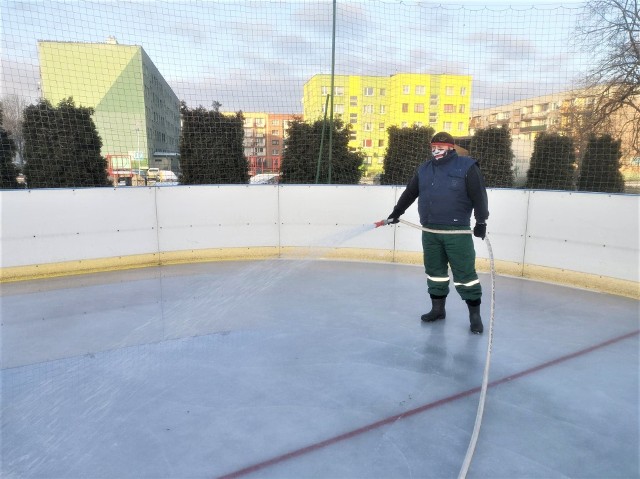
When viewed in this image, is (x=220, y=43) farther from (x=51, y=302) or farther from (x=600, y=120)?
(x=600, y=120)

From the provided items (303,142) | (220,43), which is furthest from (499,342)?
(220,43)

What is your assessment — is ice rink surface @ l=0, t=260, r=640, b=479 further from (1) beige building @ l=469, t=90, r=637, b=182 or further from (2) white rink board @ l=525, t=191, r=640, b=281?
(1) beige building @ l=469, t=90, r=637, b=182

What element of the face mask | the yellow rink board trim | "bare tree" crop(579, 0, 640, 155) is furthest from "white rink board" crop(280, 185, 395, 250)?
"bare tree" crop(579, 0, 640, 155)

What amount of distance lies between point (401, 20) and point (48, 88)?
189 inches

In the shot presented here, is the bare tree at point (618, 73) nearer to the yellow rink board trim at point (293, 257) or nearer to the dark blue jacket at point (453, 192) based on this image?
the yellow rink board trim at point (293, 257)

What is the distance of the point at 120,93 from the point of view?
6.16m

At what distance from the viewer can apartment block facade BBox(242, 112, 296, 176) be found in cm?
667

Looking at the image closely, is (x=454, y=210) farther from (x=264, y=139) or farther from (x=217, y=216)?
(x=264, y=139)

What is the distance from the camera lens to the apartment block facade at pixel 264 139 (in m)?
6.67

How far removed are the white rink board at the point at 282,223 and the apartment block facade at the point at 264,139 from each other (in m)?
0.62

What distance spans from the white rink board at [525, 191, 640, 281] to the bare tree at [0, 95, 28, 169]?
21.8 ft

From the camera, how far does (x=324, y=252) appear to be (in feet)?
21.3

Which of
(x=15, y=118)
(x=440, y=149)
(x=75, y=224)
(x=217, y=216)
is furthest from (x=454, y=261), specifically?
(x=15, y=118)

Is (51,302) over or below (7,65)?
below
